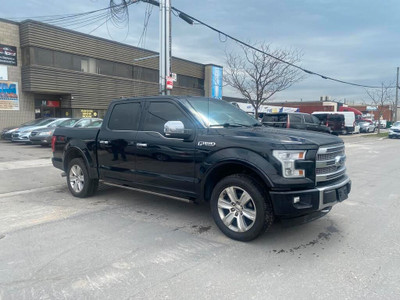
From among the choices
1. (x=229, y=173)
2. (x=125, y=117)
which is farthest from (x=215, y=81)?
(x=229, y=173)

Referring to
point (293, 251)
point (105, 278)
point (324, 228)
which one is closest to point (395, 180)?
point (324, 228)

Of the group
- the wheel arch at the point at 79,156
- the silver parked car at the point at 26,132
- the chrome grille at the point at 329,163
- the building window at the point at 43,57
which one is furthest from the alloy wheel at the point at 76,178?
the building window at the point at 43,57

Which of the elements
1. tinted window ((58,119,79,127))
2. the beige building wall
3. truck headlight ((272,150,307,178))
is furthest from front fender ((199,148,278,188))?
the beige building wall

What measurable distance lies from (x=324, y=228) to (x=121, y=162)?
331cm

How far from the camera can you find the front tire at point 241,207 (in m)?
3.97

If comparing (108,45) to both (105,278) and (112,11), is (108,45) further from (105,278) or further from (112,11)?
(105,278)

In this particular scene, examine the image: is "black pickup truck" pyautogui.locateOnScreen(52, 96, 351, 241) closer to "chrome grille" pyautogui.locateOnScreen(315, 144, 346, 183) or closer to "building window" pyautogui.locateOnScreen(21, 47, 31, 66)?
"chrome grille" pyautogui.locateOnScreen(315, 144, 346, 183)

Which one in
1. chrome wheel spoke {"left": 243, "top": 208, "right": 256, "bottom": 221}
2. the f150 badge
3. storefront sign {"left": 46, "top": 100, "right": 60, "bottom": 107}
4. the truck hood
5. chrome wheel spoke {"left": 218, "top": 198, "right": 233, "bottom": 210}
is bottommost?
chrome wheel spoke {"left": 243, "top": 208, "right": 256, "bottom": 221}

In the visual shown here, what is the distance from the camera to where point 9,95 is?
70.0ft

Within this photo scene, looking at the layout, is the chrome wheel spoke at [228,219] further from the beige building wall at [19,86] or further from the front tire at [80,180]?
the beige building wall at [19,86]

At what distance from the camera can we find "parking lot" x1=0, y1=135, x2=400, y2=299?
3.08 m

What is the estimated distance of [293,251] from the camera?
3932mm

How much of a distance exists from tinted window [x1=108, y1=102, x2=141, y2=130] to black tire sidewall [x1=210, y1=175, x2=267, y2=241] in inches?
74.5

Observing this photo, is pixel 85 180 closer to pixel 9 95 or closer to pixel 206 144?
pixel 206 144
